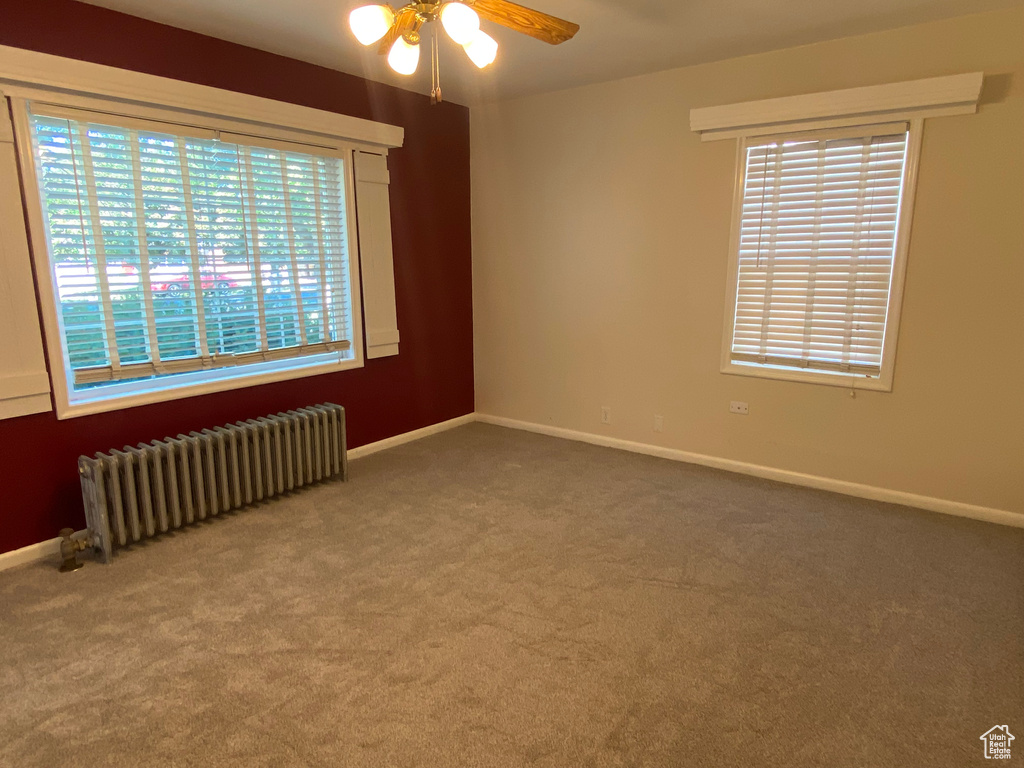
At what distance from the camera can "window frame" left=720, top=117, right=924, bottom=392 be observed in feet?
10.8

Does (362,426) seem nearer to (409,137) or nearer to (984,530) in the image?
(409,137)

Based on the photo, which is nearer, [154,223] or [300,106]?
[154,223]

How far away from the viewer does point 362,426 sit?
175 inches

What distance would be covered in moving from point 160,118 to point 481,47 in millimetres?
1962

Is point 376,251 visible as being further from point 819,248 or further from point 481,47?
point 819,248

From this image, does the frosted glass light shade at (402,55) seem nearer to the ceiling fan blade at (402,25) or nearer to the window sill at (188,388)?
the ceiling fan blade at (402,25)

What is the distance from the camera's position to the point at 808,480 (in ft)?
12.6

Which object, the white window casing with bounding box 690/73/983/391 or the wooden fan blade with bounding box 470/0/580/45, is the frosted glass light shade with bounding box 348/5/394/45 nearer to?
the wooden fan blade with bounding box 470/0/580/45

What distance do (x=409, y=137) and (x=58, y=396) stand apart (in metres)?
2.80

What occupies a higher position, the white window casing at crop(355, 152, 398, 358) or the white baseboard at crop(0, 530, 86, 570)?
the white window casing at crop(355, 152, 398, 358)

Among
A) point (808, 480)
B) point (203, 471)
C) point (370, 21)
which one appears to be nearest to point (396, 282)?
point (203, 471)

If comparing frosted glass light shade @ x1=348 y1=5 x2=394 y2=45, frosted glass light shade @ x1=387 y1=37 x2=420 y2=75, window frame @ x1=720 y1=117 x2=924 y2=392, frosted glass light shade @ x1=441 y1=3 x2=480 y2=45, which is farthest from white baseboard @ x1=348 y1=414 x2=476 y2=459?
frosted glass light shade @ x1=441 y1=3 x2=480 y2=45

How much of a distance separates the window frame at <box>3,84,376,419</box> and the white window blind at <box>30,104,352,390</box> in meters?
0.04

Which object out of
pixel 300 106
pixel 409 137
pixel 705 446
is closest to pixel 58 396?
pixel 300 106
